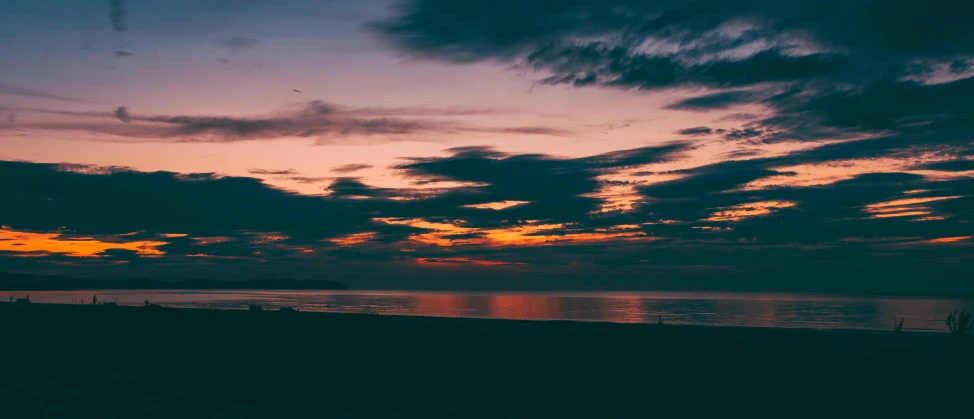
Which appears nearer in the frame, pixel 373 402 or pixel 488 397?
pixel 373 402

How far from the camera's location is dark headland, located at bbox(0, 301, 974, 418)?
12.8 metres

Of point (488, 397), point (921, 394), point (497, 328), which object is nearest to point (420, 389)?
point (488, 397)

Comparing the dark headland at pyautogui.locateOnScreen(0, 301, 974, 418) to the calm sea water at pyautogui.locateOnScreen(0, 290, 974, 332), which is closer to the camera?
the dark headland at pyautogui.locateOnScreen(0, 301, 974, 418)

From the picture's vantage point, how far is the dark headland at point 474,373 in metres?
12.8

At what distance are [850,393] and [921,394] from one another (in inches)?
50.8

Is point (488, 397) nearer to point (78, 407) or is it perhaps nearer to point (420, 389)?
point (420, 389)

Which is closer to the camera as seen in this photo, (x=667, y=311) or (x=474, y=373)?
(x=474, y=373)

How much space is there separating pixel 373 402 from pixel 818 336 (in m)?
17.7

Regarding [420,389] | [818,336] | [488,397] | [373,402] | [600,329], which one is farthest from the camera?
[600,329]

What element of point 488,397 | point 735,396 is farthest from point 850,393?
point 488,397

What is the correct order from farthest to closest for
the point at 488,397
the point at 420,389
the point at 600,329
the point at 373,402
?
the point at 600,329 < the point at 420,389 < the point at 488,397 < the point at 373,402

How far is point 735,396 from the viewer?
47.1ft

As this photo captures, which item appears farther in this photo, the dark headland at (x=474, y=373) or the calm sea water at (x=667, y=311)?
the calm sea water at (x=667, y=311)

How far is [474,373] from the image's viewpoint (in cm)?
1759
